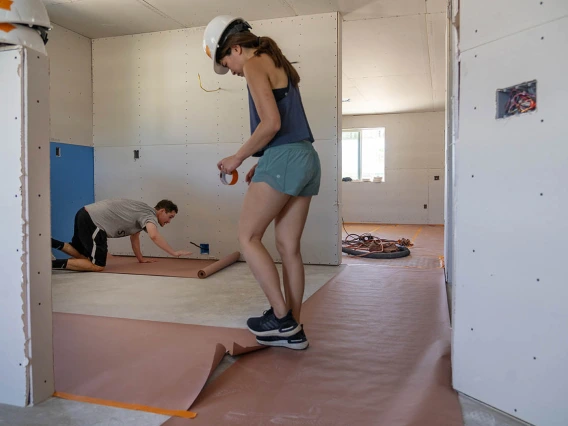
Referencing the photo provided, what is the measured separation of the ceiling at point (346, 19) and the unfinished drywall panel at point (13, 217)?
3.18 meters

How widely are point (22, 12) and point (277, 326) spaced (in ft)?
4.82

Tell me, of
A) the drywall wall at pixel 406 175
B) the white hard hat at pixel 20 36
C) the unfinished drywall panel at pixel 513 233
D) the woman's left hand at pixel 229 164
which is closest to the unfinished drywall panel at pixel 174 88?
the woman's left hand at pixel 229 164

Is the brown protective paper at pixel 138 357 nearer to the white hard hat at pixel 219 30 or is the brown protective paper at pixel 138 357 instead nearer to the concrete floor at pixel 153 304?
the concrete floor at pixel 153 304

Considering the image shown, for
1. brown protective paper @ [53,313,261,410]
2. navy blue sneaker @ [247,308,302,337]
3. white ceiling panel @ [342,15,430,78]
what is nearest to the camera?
brown protective paper @ [53,313,261,410]

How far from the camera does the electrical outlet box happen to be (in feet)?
4.20

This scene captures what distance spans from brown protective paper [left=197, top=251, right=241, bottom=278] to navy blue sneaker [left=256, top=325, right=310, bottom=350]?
184 cm

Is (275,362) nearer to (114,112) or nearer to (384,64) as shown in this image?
(114,112)

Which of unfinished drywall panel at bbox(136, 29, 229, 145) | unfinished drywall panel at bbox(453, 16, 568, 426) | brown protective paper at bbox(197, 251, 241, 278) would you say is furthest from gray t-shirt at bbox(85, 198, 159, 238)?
unfinished drywall panel at bbox(453, 16, 568, 426)

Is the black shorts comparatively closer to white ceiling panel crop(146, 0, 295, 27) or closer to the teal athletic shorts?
white ceiling panel crop(146, 0, 295, 27)

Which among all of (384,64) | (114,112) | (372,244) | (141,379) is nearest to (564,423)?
(141,379)

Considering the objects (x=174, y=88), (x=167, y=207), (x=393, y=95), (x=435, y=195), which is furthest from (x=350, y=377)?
→ (x=435, y=195)

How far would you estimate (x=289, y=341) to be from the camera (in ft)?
6.44

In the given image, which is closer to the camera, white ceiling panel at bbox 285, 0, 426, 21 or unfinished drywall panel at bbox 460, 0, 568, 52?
unfinished drywall panel at bbox 460, 0, 568, 52

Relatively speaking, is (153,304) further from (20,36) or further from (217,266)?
(20,36)
